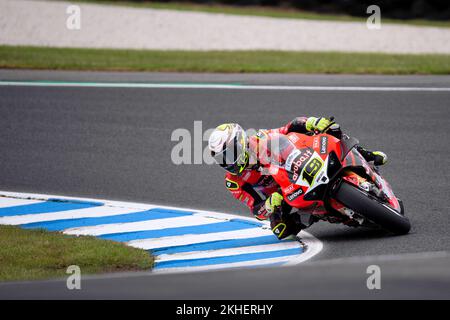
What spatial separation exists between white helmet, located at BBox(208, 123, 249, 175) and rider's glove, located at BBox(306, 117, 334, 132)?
2.58ft

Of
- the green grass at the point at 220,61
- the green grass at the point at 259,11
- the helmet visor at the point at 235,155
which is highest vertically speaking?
the green grass at the point at 259,11

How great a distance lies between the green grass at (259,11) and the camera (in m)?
23.8

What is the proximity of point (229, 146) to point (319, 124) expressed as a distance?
3.46ft

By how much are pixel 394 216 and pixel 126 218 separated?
2.91m

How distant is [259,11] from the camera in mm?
25125

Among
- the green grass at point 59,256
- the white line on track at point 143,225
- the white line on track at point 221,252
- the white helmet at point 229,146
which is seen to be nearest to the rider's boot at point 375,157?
the white line on track at point 221,252

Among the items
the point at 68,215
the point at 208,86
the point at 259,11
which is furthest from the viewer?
the point at 259,11

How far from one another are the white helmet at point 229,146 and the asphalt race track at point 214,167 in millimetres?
1163

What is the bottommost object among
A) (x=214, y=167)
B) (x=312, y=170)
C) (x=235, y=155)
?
(x=214, y=167)

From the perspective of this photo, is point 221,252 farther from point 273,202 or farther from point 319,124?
point 319,124

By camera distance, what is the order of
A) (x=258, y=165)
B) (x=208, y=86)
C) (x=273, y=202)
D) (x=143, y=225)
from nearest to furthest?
(x=273, y=202), (x=258, y=165), (x=143, y=225), (x=208, y=86)

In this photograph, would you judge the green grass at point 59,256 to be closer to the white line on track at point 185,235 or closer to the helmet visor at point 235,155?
the white line on track at point 185,235

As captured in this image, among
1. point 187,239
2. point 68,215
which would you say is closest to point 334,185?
point 187,239

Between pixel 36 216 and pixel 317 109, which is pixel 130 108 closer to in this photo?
pixel 317 109
